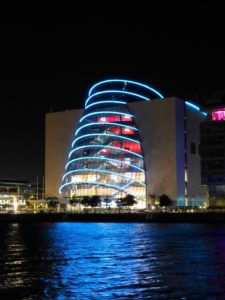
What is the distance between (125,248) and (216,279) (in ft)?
47.2

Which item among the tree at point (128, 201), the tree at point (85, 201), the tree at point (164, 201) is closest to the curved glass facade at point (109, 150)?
the tree at point (128, 201)

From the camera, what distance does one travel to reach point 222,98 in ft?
348

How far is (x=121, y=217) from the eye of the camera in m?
82.1

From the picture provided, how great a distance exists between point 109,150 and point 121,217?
19.4 m

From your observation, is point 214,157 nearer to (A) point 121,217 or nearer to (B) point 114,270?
(A) point 121,217

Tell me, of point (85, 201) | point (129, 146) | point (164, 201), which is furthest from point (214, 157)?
point (85, 201)

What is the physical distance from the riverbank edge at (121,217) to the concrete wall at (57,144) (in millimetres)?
20758

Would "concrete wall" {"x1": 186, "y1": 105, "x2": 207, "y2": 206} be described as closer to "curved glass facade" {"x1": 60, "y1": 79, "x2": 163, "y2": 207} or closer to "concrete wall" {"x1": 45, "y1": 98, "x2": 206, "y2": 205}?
"concrete wall" {"x1": 45, "y1": 98, "x2": 206, "y2": 205}

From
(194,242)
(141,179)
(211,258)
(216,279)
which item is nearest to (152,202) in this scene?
(141,179)

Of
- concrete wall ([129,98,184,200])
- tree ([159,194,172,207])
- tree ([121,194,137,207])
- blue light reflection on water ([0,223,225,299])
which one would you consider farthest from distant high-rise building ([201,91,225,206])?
blue light reflection on water ([0,223,225,299])

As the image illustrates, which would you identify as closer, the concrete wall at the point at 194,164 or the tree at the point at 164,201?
the tree at the point at 164,201

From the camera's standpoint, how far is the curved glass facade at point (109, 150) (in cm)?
9781

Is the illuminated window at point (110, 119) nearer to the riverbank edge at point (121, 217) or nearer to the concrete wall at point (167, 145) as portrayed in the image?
the concrete wall at point (167, 145)

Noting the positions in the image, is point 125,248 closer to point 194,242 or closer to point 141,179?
point 194,242
